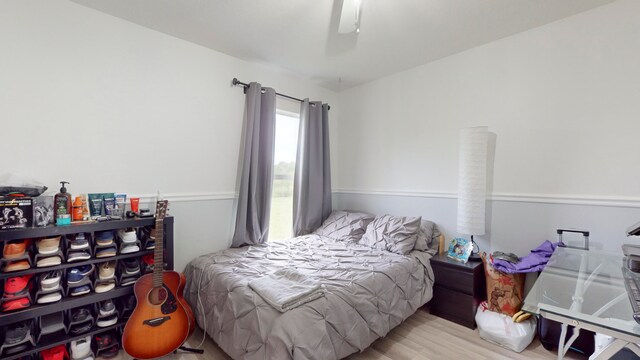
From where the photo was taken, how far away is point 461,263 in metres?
2.33

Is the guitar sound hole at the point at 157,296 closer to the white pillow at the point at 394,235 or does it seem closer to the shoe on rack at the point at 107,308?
the shoe on rack at the point at 107,308

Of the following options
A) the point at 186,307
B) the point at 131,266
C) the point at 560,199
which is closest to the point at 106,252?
the point at 131,266

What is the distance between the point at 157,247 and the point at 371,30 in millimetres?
2322

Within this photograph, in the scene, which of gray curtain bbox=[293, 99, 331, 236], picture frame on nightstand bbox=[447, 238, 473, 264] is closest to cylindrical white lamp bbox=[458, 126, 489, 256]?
picture frame on nightstand bbox=[447, 238, 473, 264]

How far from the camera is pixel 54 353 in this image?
5.49 ft

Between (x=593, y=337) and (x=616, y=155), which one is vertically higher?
(x=616, y=155)

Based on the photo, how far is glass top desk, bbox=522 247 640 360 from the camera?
88cm

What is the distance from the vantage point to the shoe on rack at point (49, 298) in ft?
5.29

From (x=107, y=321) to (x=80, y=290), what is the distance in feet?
0.92

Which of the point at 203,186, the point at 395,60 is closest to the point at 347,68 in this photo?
the point at 395,60

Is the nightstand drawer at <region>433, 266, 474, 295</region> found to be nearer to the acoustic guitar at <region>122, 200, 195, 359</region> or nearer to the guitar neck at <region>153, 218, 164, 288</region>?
the acoustic guitar at <region>122, 200, 195, 359</region>

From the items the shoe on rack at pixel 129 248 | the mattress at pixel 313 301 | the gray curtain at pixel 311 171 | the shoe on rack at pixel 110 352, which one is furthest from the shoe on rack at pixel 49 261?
the gray curtain at pixel 311 171

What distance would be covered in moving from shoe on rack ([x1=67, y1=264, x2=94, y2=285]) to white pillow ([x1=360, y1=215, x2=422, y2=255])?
220 centimetres

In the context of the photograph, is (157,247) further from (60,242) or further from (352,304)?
(352,304)
